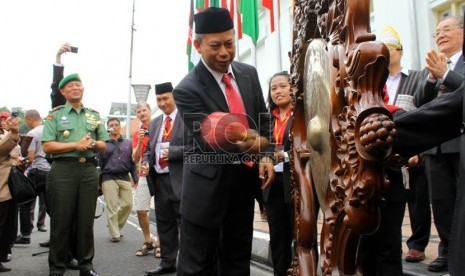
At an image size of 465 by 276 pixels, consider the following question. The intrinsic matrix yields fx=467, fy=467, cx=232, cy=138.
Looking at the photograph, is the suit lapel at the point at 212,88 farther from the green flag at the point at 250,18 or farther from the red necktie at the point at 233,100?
the green flag at the point at 250,18

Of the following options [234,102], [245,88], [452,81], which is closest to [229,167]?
[234,102]

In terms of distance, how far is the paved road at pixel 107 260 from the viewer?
4.72m

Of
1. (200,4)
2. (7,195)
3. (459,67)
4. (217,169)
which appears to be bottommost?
(7,195)

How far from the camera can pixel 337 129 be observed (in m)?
1.08

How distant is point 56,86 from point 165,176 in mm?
1535

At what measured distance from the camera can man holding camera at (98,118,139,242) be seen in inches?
272

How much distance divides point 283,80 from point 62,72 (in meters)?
2.59

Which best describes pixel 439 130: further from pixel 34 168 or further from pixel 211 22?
pixel 34 168

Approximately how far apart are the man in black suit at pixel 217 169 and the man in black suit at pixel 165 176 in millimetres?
2050

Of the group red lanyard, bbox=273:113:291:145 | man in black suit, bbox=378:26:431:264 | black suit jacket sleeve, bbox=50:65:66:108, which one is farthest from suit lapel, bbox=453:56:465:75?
black suit jacket sleeve, bbox=50:65:66:108

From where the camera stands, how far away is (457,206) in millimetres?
1208

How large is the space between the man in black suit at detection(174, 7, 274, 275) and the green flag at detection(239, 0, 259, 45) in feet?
23.5

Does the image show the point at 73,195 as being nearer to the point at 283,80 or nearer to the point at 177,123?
the point at 177,123

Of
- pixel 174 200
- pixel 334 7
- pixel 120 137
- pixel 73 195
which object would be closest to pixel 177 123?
pixel 174 200
